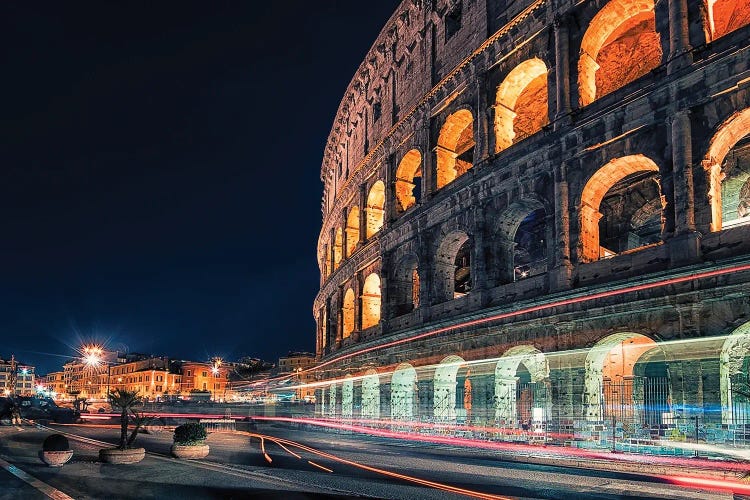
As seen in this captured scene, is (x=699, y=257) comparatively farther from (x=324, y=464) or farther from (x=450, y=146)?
(x=450, y=146)

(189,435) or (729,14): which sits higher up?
(729,14)

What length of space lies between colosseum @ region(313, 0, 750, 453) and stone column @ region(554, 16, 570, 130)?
0.07 m

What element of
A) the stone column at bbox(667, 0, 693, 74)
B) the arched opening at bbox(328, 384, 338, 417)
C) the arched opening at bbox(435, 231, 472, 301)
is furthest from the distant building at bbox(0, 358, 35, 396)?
the stone column at bbox(667, 0, 693, 74)

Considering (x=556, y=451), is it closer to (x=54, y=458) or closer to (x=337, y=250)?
(x=54, y=458)

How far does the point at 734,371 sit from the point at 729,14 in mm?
13104

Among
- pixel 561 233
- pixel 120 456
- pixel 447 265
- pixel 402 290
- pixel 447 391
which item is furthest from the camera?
pixel 402 290

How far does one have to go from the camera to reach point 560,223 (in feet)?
63.5

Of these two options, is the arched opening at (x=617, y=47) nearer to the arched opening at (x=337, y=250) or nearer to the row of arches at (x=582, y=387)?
the row of arches at (x=582, y=387)

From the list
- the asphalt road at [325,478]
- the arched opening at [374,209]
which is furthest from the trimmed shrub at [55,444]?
the arched opening at [374,209]

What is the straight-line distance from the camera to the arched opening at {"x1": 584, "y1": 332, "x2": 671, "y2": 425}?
15875mm

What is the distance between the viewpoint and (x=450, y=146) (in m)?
27.1

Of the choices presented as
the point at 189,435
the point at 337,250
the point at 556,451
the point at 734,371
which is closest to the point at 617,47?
the point at 734,371

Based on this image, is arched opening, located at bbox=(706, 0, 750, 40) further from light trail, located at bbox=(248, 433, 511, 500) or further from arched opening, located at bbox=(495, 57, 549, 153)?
light trail, located at bbox=(248, 433, 511, 500)

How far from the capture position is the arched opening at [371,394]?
29.6 m
